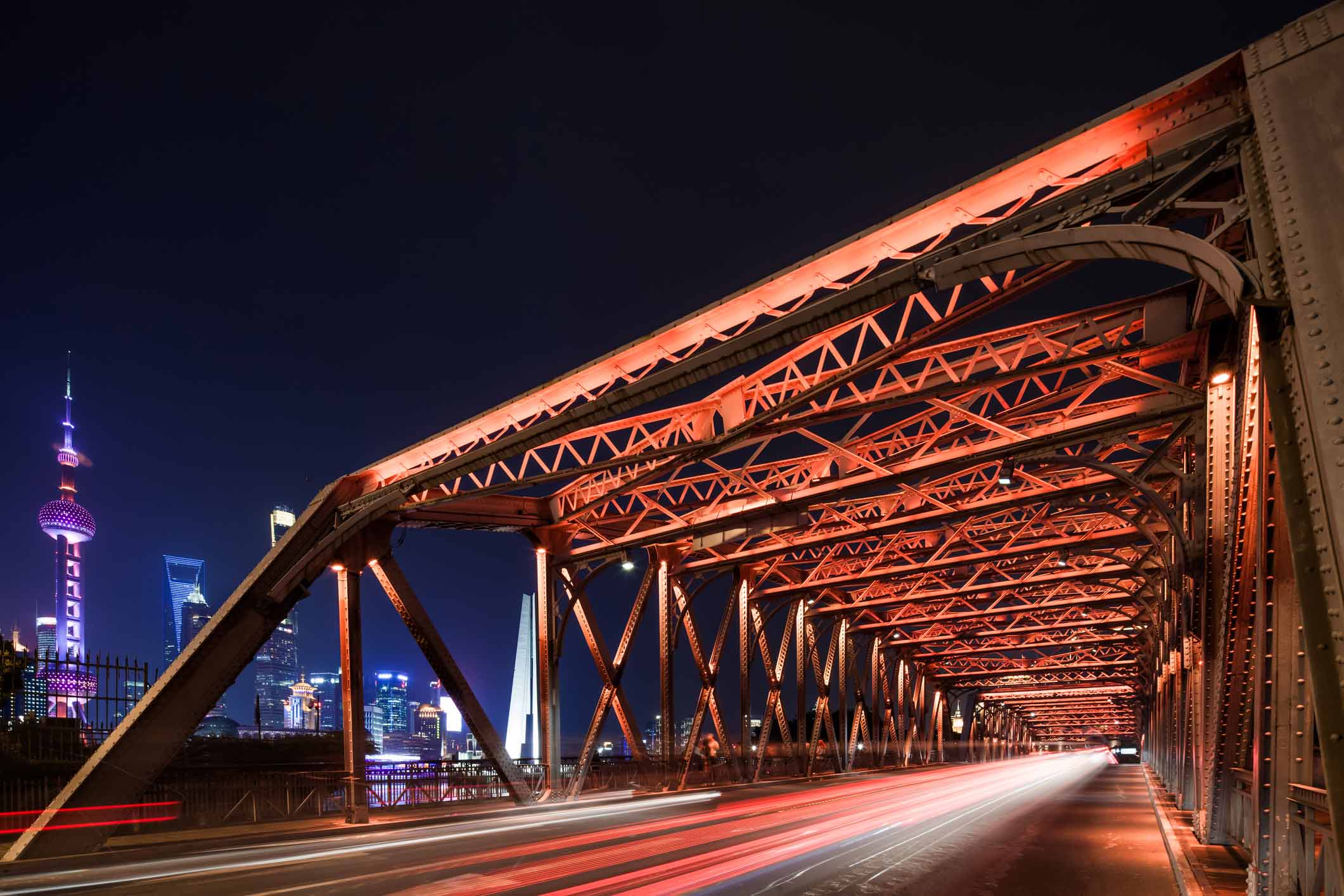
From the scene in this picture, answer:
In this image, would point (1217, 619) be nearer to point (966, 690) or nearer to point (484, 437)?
point (484, 437)

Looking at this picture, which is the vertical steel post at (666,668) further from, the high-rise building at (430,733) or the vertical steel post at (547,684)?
the high-rise building at (430,733)

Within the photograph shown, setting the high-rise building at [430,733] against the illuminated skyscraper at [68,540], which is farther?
the high-rise building at [430,733]

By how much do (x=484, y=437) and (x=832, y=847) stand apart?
35.3ft

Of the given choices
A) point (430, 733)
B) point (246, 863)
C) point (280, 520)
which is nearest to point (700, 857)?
point (246, 863)

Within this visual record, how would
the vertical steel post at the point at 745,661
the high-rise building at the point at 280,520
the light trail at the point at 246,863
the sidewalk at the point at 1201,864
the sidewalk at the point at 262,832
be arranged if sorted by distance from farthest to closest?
the high-rise building at the point at 280,520
the vertical steel post at the point at 745,661
the sidewalk at the point at 262,832
the light trail at the point at 246,863
the sidewalk at the point at 1201,864

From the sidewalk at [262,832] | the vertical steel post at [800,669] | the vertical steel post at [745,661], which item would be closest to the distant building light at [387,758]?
the sidewalk at [262,832]

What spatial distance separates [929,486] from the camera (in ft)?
92.4

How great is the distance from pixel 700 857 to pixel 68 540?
489 feet

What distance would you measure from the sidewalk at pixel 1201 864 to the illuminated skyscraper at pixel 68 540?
469ft

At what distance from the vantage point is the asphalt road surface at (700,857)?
11281 mm

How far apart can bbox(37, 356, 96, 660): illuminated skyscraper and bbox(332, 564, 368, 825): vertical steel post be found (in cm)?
12730

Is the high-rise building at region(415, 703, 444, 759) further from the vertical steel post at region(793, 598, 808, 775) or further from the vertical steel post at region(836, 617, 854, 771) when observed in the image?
the vertical steel post at region(793, 598, 808, 775)

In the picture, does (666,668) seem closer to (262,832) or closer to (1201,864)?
(262,832)

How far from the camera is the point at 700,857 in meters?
13.6
